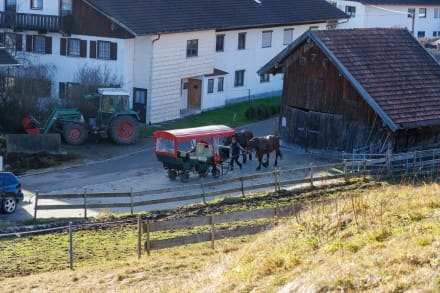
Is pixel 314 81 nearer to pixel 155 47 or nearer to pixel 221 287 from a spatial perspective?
pixel 155 47

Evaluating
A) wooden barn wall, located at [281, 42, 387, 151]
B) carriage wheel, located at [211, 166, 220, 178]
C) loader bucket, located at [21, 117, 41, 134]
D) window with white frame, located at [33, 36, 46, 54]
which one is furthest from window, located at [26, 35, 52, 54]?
carriage wheel, located at [211, 166, 220, 178]

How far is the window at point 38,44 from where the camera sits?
45031 mm

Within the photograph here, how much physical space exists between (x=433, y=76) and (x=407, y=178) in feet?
26.6

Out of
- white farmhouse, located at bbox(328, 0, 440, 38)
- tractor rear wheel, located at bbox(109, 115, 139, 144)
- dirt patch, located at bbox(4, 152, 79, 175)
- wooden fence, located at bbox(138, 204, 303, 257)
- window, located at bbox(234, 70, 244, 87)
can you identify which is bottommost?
dirt patch, located at bbox(4, 152, 79, 175)

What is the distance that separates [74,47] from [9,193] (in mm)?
18461

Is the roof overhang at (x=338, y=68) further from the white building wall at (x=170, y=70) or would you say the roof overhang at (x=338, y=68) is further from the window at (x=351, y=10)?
the window at (x=351, y=10)

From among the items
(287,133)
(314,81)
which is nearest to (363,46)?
(314,81)

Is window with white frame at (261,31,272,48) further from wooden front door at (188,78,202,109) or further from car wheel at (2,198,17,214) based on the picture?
car wheel at (2,198,17,214)

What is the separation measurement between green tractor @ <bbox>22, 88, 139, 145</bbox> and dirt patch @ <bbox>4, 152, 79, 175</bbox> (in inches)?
96.1

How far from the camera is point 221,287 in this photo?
1446 centimetres

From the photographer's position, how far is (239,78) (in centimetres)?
5166

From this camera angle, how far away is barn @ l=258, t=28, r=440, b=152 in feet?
112

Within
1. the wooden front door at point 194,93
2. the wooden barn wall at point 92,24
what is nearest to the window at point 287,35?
the wooden front door at point 194,93

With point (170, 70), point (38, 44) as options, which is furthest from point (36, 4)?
point (170, 70)
